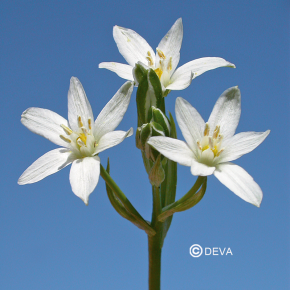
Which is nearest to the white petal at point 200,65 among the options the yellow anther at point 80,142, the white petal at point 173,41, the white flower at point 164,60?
the white flower at point 164,60

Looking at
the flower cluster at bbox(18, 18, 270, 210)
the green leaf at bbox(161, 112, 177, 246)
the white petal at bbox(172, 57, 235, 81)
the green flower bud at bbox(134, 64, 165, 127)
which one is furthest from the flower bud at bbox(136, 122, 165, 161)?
the white petal at bbox(172, 57, 235, 81)

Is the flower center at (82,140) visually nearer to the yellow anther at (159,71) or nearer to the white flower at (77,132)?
the white flower at (77,132)

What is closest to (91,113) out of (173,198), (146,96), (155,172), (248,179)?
(146,96)

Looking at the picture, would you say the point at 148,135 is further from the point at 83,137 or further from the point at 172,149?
the point at 83,137

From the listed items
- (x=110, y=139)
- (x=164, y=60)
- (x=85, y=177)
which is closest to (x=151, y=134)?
(x=110, y=139)

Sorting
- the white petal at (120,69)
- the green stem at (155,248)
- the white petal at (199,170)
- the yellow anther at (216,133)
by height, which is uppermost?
the white petal at (120,69)

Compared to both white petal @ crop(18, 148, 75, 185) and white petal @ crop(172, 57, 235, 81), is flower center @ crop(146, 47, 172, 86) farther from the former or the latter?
white petal @ crop(18, 148, 75, 185)

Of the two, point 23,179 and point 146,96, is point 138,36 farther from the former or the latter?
point 23,179
